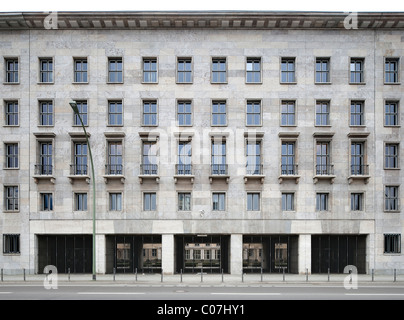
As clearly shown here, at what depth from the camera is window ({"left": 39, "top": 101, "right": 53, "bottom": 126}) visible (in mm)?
26688

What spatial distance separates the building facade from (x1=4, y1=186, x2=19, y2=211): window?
0.12 metres

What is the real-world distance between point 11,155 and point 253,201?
788 inches

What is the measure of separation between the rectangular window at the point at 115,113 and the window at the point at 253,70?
10.8 meters

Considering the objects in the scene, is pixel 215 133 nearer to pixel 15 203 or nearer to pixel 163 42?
pixel 163 42

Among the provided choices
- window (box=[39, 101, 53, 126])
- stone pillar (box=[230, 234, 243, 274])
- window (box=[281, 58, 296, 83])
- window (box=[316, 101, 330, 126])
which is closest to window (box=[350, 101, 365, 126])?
window (box=[316, 101, 330, 126])

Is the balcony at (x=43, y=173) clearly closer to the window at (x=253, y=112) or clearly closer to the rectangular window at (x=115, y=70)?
the rectangular window at (x=115, y=70)

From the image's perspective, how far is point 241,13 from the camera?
2569 centimetres

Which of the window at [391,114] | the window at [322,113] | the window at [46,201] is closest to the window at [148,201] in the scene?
the window at [46,201]

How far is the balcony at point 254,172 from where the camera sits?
2589cm

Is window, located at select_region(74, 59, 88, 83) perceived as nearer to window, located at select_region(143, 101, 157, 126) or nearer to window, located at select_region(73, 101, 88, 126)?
window, located at select_region(73, 101, 88, 126)

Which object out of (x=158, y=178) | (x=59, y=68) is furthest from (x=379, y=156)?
(x=59, y=68)

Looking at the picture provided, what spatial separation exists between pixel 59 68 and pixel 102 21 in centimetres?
515

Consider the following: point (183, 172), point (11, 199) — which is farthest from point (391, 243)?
point (11, 199)

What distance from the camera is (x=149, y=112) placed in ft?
87.4
